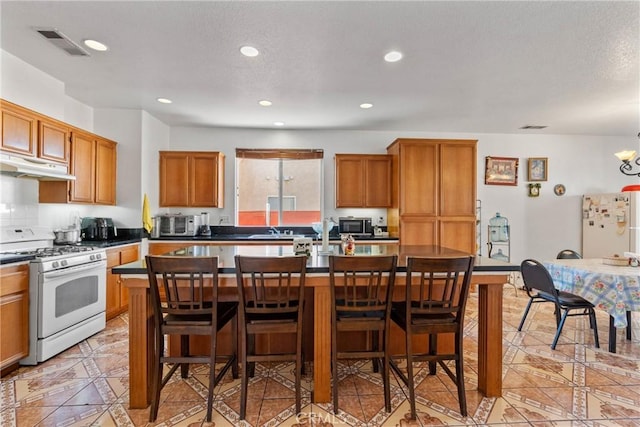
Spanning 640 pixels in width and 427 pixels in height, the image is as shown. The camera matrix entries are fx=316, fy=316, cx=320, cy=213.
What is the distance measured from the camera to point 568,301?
299cm

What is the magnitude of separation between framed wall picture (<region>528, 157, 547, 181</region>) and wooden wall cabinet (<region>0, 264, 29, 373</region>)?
687 centimetres

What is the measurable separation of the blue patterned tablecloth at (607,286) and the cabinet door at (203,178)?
4502 millimetres

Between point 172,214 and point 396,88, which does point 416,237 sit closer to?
point 396,88

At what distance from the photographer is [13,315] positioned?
2.48 meters

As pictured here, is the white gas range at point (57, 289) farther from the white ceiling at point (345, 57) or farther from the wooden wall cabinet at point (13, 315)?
the white ceiling at point (345, 57)

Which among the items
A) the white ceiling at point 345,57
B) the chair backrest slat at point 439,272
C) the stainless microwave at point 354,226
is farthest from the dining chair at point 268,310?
the stainless microwave at point 354,226

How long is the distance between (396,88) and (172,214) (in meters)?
3.74

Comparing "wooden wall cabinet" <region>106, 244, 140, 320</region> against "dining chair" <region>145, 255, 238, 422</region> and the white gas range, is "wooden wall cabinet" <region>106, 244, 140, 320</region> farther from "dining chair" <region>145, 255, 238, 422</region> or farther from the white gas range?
"dining chair" <region>145, 255, 238, 422</region>

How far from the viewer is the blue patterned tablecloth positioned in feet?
8.73

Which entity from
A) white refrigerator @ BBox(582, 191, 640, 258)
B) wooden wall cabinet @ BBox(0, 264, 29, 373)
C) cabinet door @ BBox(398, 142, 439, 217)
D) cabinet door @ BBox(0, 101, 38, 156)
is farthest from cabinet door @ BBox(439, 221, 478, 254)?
cabinet door @ BBox(0, 101, 38, 156)

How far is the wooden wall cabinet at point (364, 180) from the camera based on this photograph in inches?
199

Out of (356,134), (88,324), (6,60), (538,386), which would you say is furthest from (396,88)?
(88,324)

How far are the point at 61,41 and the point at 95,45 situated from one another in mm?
250

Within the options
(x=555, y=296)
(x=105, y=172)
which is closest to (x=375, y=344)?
(x=555, y=296)
